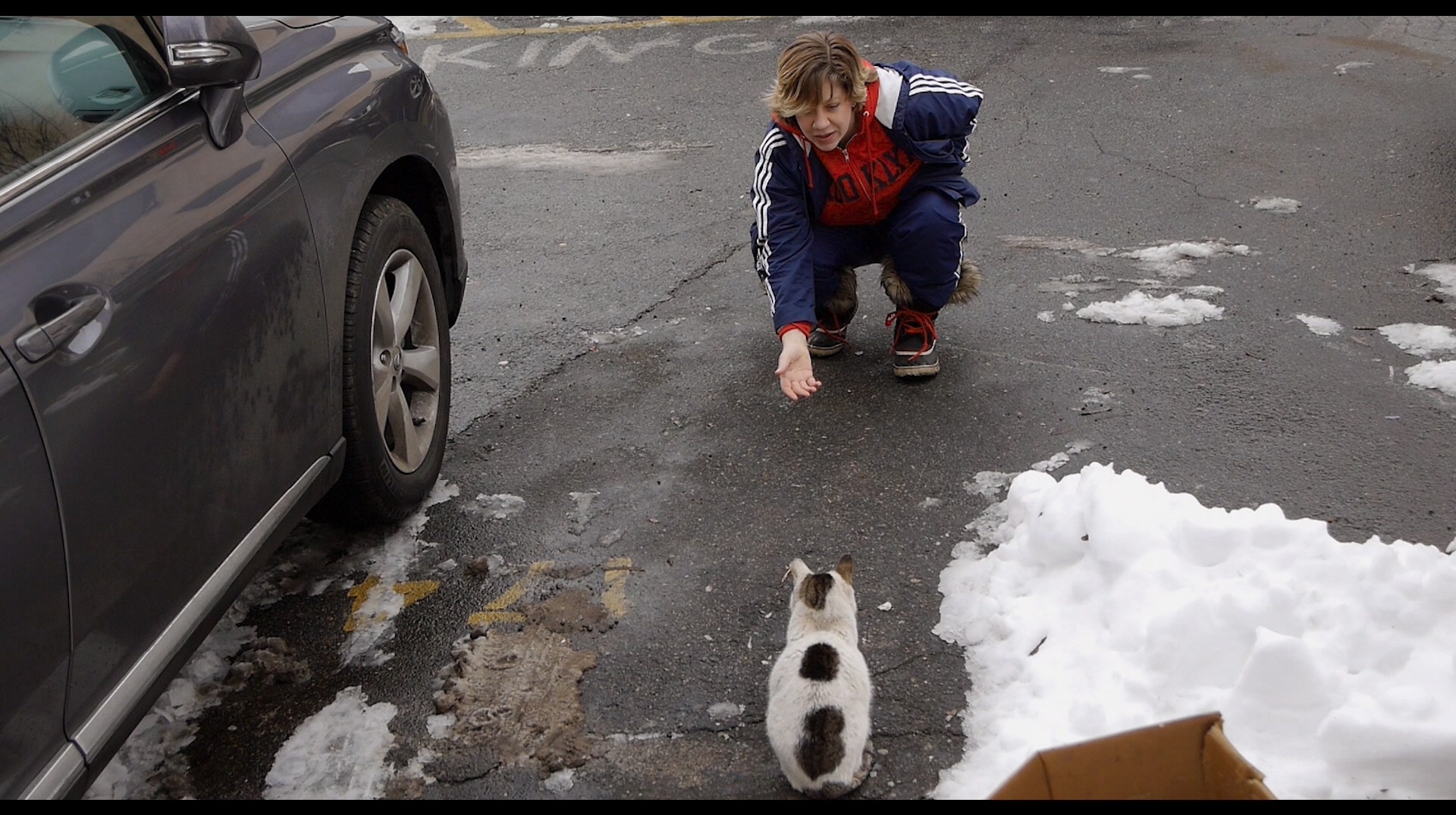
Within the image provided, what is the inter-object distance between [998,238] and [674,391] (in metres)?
1.86

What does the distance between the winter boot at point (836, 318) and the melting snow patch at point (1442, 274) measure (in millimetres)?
2143

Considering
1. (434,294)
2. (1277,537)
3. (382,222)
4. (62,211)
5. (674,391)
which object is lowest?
(674,391)

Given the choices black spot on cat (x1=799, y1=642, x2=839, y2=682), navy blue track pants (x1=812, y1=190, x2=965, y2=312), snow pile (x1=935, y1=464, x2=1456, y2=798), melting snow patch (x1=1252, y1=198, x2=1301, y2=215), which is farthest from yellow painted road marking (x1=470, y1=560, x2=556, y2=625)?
melting snow patch (x1=1252, y1=198, x2=1301, y2=215)

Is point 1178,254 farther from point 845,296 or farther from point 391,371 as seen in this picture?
point 391,371

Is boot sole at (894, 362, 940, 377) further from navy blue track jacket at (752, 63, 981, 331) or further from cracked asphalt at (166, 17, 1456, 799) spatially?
navy blue track jacket at (752, 63, 981, 331)

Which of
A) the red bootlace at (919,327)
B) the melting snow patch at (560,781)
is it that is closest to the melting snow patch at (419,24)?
the red bootlace at (919,327)

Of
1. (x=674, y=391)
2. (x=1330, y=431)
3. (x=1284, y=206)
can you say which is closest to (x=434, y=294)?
(x=674, y=391)

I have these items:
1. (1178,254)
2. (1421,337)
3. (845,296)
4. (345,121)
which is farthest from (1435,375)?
(345,121)

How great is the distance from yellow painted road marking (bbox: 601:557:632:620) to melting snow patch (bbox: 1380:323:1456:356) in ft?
8.90

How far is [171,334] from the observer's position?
2189 mm

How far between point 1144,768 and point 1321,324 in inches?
111

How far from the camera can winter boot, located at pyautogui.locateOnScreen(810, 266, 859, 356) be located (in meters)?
4.18

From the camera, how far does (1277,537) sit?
2617mm
